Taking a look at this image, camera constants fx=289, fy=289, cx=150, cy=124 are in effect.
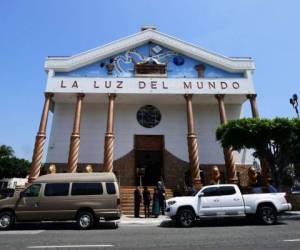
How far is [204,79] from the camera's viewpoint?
2406 cm

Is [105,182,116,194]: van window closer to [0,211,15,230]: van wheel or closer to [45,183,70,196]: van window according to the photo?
[45,183,70,196]: van window

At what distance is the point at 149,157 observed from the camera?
26.0m

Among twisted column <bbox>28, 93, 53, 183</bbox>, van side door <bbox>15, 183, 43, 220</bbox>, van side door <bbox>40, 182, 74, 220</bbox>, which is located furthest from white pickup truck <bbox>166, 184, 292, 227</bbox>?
twisted column <bbox>28, 93, 53, 183</bbox>

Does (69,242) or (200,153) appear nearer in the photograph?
(69,242)

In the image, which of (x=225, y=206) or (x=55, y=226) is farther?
(x=55, y=226)

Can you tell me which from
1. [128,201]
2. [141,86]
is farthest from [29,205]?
[141,86]

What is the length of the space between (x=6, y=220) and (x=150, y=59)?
56.6ft

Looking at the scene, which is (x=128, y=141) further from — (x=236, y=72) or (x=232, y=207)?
(x=232, y=207)

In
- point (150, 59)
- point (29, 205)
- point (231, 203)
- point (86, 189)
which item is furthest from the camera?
point (150, 59)

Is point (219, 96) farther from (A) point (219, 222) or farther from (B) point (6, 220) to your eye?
(B) point (6, 220)

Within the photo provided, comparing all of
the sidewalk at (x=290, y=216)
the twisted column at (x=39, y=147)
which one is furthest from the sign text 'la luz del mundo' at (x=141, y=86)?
the sidewalk at (x=290, y=216)

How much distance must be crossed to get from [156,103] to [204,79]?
15.7 ft

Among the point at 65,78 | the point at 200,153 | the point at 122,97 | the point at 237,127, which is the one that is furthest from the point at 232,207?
the point at 65,78

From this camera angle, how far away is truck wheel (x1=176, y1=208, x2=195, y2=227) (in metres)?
12.2
